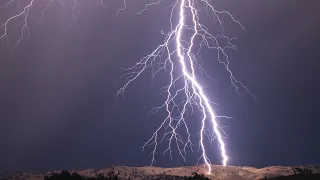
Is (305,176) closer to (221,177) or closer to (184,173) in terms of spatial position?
(221,177)

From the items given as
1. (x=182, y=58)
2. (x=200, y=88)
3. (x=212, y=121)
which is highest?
(x=182, y=58)

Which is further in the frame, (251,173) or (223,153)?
(251,173)

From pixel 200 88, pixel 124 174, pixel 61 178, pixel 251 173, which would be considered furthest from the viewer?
pixel 124 174

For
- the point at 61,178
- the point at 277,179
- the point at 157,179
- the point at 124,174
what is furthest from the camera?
the point at 124,174

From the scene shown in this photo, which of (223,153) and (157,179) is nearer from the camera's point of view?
(223,153)

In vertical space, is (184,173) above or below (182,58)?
below

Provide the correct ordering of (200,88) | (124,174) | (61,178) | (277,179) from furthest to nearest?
(124,174), (200,88), (61,178), (277,179)

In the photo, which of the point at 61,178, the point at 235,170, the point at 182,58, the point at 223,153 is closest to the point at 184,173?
the point at 235,170

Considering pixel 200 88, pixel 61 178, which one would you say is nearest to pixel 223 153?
pixel 200 88

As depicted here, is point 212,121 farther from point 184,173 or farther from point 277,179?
point 184,173
